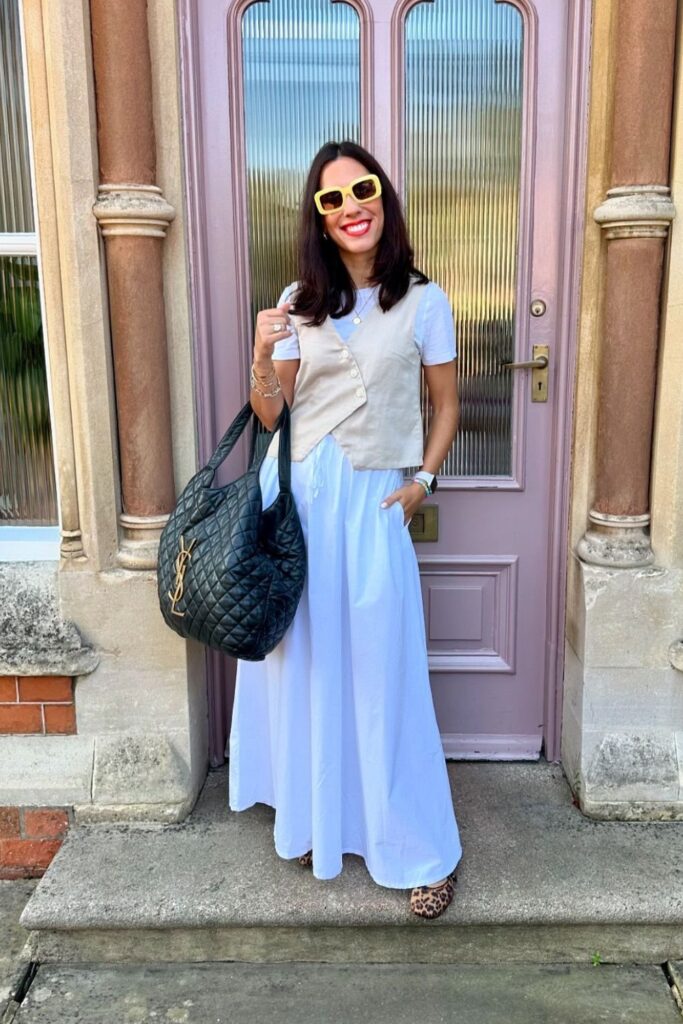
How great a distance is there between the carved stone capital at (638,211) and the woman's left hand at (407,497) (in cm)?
94

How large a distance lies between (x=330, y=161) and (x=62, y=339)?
94cm

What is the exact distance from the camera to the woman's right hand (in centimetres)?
202

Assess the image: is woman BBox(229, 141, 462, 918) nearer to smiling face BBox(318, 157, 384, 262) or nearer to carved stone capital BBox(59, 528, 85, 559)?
smiling face BBox(318, 157, 384, 262)

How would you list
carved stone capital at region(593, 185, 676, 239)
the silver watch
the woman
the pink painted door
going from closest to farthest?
the woman → the silver watch → carved stone capital at region(593, 185, 676, 239) → the pink painted door

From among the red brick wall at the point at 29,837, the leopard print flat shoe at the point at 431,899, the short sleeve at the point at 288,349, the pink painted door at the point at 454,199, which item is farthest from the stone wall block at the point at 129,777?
the short sleeve at the point at 288,349

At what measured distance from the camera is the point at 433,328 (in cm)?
218

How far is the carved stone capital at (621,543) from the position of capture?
101 inches

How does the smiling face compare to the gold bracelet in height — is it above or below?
above

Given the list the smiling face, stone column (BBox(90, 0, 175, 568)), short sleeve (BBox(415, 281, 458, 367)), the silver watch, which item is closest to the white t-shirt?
short sleeve (BBox(415, 281, 458, 367))

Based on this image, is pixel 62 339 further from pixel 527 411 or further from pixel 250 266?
pixel 527 411

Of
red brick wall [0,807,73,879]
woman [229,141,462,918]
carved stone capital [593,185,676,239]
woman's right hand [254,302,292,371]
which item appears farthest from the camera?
red brick wall [0,807,73,879]

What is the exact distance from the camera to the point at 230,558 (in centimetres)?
202

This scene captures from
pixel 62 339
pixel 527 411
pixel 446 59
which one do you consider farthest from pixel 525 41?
pixel 62 339

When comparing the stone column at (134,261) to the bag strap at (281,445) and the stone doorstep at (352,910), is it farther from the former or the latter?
the stone doorstep at (352,910)
